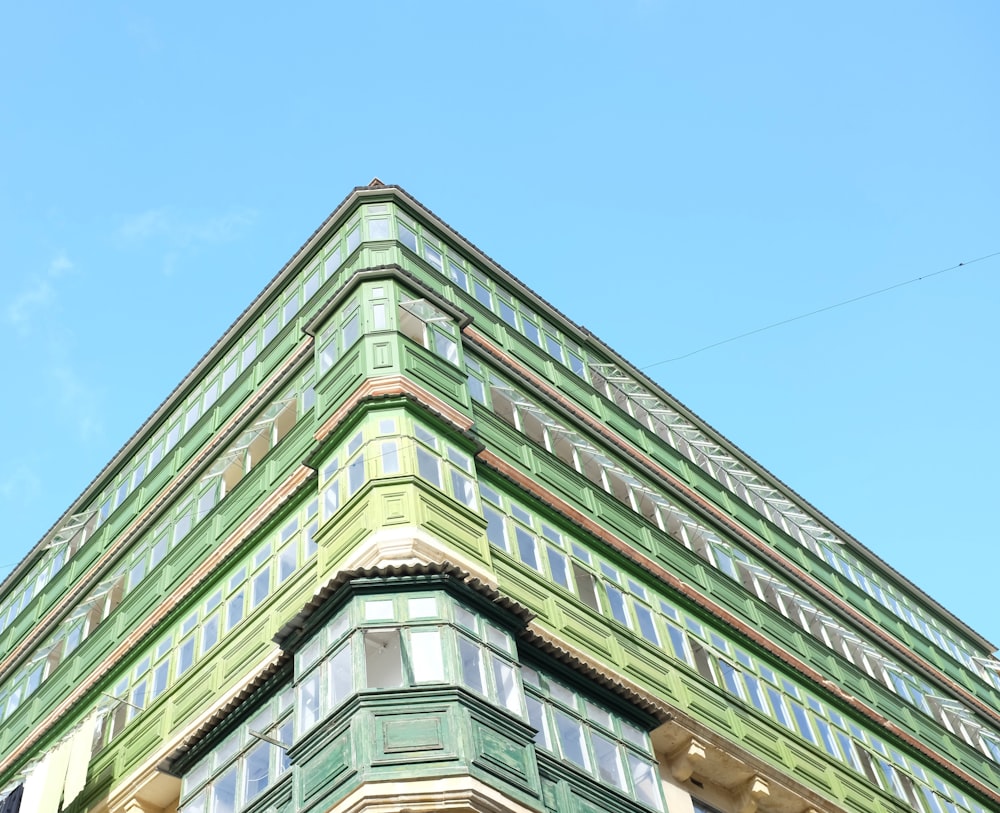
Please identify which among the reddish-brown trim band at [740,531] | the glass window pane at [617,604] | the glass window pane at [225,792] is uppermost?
the reddish-brown trim band at [740,531]

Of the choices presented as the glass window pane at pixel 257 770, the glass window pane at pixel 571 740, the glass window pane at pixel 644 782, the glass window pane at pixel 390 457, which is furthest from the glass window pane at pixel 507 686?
the glass window pane at pixel 390 457

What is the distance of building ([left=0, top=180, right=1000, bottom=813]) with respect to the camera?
1562 centimetres

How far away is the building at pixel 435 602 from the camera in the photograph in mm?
15625

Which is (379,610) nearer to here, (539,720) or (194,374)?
(539,720)

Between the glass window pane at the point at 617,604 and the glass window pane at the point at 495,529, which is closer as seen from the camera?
the glass window pane at the point at 495,529

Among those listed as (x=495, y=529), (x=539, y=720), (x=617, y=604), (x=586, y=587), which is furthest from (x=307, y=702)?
(x=617, y=604)

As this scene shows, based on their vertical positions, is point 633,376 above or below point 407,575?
above

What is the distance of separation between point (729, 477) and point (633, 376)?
12.0ft

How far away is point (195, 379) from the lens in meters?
28.7

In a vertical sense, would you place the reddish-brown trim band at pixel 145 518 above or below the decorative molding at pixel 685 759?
above

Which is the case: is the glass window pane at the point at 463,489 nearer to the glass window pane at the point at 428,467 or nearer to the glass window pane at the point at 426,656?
the glass window pane at the point at 428,467

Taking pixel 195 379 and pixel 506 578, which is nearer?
pixel 506 578

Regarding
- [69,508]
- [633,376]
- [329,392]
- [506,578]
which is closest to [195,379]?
[69,508]

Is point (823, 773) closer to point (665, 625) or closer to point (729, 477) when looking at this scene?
point (665, 625)
